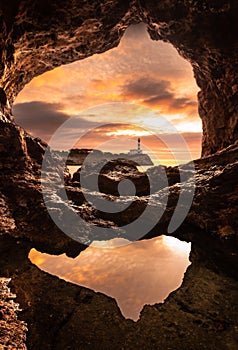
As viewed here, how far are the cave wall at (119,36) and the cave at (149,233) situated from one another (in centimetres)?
4

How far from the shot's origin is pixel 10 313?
3506 millimetres

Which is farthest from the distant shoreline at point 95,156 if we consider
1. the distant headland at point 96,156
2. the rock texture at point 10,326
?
the rock texture at point 10,326

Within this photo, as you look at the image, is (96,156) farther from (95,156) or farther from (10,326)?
(10,326)

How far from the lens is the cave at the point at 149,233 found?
3320 mm

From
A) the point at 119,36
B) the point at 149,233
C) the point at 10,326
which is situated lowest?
the point at 149,233

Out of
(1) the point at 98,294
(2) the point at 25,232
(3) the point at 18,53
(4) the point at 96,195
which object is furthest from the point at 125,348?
(3) the point at 18,53

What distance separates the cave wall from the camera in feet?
25.5

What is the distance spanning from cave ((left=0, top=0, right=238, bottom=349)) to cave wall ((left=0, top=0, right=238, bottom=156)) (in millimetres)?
39

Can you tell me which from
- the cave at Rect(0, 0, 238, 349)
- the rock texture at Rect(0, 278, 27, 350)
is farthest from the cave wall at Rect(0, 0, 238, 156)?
the rock texture at Rect(0, 278, 27, 350)

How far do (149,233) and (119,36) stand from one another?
9.25 meters

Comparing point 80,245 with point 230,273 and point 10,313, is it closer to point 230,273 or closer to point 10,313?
point 10,313

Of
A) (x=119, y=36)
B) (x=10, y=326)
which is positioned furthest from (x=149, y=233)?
(x=119, y=36)

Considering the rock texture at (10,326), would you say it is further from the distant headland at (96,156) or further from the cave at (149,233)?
Result: the distant headland at (96,156)

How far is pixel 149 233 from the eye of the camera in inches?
273
